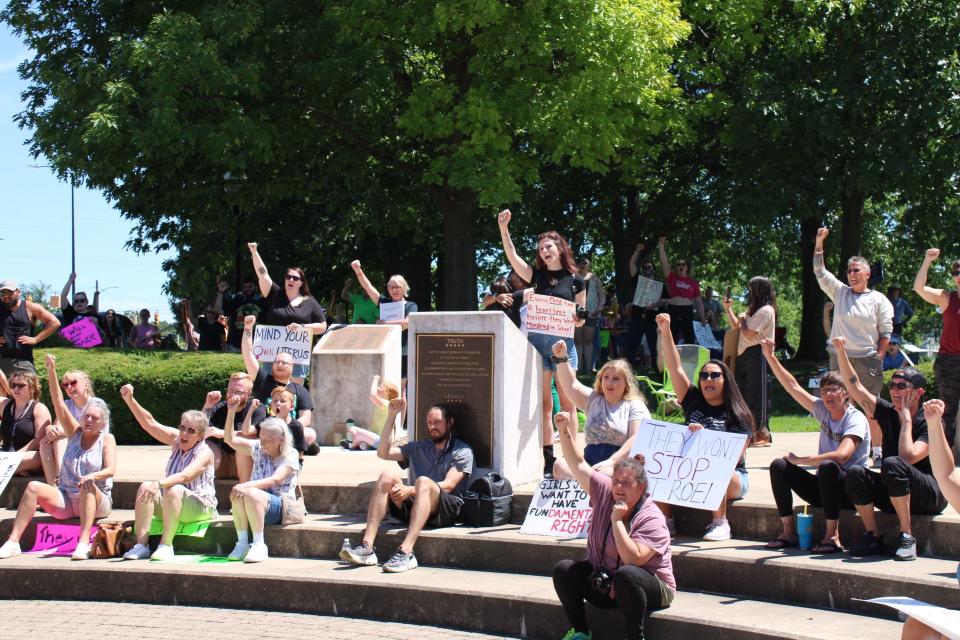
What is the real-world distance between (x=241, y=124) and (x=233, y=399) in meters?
11.2

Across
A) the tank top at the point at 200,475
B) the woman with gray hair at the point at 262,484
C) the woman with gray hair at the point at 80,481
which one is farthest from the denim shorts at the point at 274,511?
the woman with gray hair at the point at 80,481

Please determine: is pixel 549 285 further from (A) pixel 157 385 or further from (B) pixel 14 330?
(A) pixel 157 385

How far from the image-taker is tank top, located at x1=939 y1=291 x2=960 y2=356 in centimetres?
1038

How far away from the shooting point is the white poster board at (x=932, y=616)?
533 cm

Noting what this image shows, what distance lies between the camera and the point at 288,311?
42.8 feet

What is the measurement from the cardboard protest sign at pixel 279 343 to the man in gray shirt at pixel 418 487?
10.2ft

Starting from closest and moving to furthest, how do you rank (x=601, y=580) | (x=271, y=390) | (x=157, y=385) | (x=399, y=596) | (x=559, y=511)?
1. (x=601, y=580)
2. (x=399, y=596)
3. (x=559, y=511)
4. (x=271, y=390)
5. (x=157, y=385)

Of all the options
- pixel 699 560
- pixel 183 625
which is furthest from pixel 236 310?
pixel 699 560

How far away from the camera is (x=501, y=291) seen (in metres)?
13.0

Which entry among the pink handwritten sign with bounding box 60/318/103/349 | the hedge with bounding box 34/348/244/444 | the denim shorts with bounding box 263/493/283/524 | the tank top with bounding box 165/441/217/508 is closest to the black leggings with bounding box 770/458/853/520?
the denim shorts with bounding box 263/493/283/524

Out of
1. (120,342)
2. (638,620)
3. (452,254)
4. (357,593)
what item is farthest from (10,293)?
(120,342)

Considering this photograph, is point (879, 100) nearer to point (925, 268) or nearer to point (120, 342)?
point (925, 268)

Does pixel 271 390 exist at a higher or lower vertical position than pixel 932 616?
higher

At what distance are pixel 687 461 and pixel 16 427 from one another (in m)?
6.35
